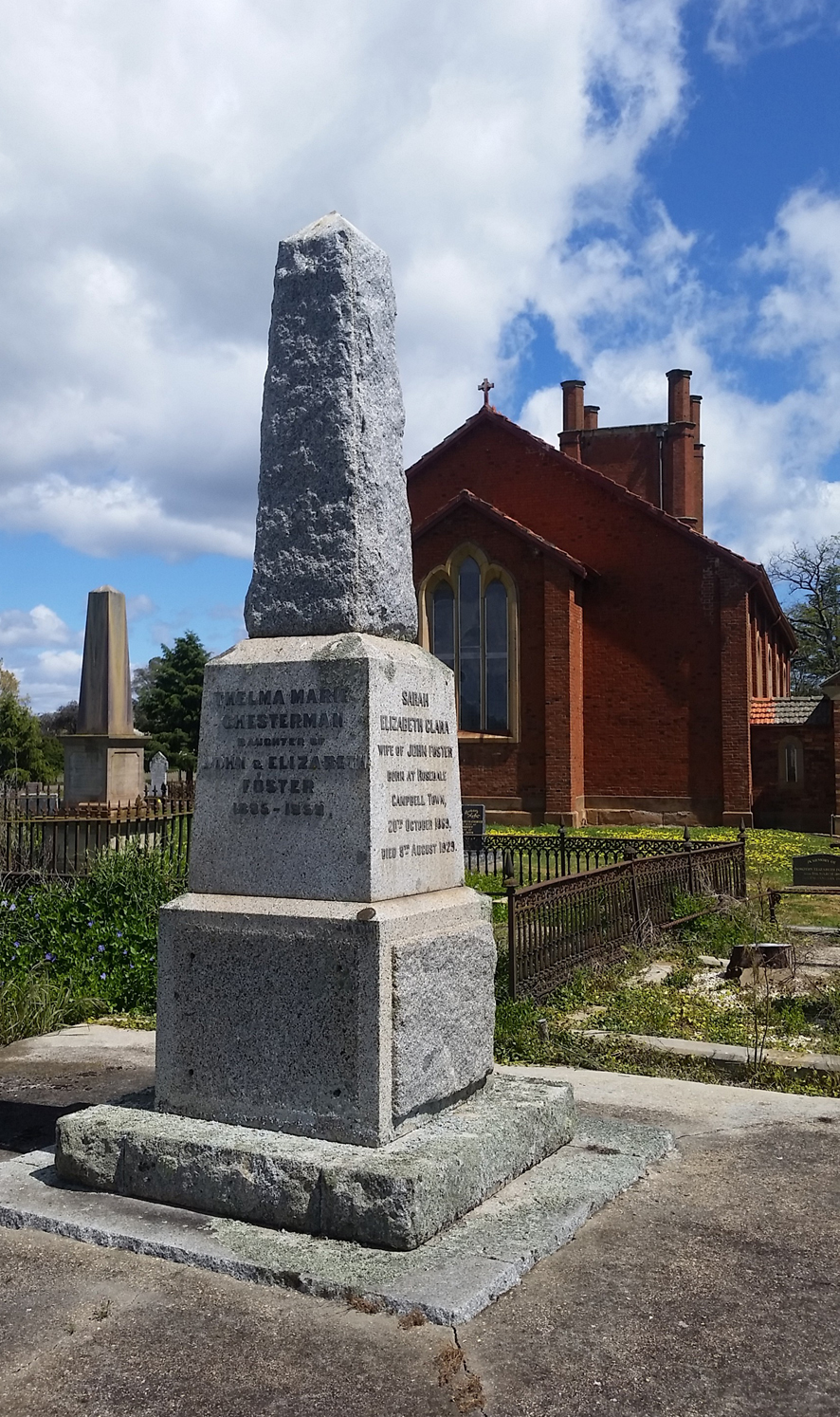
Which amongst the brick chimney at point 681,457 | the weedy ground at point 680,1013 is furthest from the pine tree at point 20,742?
the weedy ground at point 680,1013

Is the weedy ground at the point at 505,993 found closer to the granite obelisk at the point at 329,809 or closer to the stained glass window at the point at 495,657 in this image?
the granite obelisk at the point at 329,809

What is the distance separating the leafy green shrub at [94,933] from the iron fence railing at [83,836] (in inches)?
24.4

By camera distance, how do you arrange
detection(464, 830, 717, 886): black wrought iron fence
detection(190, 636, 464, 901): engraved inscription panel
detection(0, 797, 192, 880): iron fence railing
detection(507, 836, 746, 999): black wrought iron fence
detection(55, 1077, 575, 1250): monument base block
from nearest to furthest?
detection(55, 1077, 575, 1250): monument base block < detection(190, 636, 464, 901): engraved inscription panel < detection(507, 836, 746, 999): black wrought iron fence < detection(0, 797, 192, 880): iron fence railing < detection(464, 830, 717, 886): black wrought iron fence

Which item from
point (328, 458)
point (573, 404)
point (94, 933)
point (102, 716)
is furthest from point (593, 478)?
point (328, 458)

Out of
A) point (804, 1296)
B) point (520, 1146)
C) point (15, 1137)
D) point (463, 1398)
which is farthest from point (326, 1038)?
point (15, 1137)

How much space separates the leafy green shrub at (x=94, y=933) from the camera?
360 inches

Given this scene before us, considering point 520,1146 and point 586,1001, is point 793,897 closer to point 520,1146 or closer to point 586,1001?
point 586,1001

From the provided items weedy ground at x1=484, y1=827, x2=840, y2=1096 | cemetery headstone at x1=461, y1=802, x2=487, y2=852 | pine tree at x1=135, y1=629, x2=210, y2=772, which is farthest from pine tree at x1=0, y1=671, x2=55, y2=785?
weedy ground at x1=484, y1=827, x2=840, y2=1096

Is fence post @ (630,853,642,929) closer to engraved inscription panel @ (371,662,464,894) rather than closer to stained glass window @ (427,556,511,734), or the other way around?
engraved inscription panel @ (371,662,464,894)

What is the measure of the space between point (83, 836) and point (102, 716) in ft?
9.55

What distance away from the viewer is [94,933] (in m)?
9.52

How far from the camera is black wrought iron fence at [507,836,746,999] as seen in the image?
884 centimetres

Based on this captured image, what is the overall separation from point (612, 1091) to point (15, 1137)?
3117mm

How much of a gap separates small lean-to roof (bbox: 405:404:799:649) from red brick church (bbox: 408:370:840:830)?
50 mm
